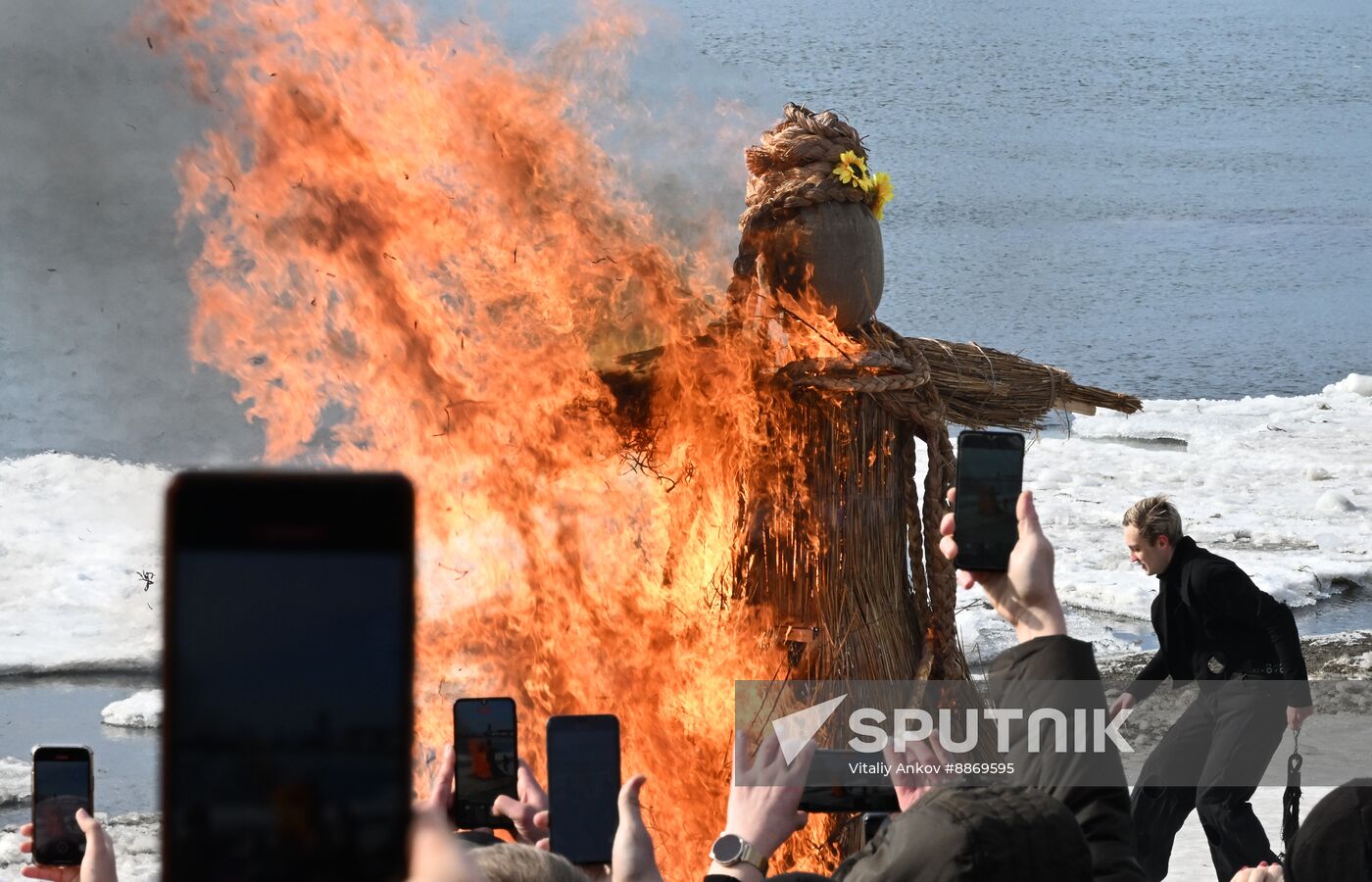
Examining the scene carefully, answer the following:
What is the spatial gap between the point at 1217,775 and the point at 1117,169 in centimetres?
3031

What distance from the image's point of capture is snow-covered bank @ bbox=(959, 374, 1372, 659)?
9117mm

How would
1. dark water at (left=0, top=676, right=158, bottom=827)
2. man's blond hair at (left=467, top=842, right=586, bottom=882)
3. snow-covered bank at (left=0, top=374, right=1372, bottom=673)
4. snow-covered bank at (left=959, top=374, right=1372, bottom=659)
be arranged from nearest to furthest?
man's blond hair at (left=467, top=842, right=586, bottom=882) → dark water at (left=0, top=676, right=158, bottom=827) → snow-covered bank at (left=0, top=374, right=1372, bottom=673) → snow-covered bank at (left=959, top=374, right=1372, bottom=659)

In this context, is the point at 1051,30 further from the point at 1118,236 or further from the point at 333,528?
the point at 333,528

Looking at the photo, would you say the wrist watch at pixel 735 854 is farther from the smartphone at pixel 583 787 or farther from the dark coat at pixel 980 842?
the dark coat at pixel 980 842

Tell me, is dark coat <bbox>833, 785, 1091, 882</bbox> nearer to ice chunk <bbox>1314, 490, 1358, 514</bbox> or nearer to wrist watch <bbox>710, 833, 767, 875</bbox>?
wrist watch <bbox>710, 833, 767, 875</bbox>

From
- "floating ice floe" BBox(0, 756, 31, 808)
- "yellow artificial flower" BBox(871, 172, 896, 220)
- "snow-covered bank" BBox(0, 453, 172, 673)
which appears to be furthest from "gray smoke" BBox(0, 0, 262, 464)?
"yellow artificial flower" BBox(871, 172, 896, 220)

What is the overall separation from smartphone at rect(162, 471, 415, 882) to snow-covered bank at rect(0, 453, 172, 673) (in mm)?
6298

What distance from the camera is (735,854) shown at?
2.48 metres

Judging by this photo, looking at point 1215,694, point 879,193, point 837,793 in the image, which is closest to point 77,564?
point 879,193

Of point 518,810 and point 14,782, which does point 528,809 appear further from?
point 14,782

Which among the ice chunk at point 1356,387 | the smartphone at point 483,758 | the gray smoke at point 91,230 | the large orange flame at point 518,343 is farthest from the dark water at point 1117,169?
the smartphone at point 483,758

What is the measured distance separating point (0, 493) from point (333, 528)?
1103 centimetres

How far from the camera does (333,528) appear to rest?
46.3 inches

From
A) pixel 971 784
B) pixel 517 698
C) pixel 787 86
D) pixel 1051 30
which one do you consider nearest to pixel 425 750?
pixel 517 698
